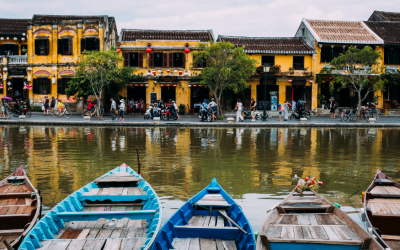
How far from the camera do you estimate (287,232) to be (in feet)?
16.7

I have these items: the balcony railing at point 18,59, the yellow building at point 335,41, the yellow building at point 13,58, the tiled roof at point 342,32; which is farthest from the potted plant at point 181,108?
the balcony railing at point 18,59

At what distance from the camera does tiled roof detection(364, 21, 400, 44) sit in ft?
117

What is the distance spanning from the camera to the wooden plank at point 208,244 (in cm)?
490

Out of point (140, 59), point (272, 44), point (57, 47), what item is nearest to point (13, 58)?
point (57, 47)

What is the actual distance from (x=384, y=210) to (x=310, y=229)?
6.26ft

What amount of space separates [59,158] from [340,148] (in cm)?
1070

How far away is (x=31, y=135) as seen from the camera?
1991 centimetres

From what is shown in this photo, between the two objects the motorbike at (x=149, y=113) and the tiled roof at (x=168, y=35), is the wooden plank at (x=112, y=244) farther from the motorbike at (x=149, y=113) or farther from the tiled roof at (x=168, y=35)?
the tiled roof at (x=168, y=35)

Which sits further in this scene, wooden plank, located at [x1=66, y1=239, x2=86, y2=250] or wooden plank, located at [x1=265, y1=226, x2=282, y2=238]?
wooden plank, located at [x1=265, y1=226, x2=282, y2=238]

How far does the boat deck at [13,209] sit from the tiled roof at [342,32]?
104ft

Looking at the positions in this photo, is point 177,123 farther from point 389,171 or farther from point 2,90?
point 2,90

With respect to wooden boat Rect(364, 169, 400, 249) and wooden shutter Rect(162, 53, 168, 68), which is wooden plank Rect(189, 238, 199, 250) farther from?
wooden shutter Rect(162, 53, 168, 68)

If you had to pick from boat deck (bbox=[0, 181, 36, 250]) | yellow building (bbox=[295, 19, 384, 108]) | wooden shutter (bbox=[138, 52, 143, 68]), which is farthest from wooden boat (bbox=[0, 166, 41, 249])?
yellow building (bbox=[295, 19, 384, 108])

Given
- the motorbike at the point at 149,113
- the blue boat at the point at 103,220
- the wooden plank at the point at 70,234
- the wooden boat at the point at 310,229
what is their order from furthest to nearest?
A: the motorbike at the point at 149,113 → the wooden plank at the point at 70,234 → the blue boat at the point at 103,220 → the wooden boat at the point at 310,229
